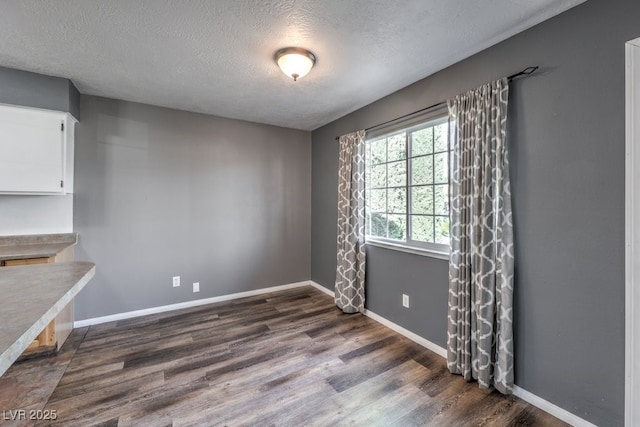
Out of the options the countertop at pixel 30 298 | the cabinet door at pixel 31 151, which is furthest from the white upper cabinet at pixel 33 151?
the countertop at pixel 30 298

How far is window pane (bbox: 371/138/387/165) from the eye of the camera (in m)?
3.08

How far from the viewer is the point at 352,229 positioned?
326 centimetres

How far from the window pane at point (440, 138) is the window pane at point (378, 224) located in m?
0.92

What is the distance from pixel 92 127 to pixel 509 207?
3.95 meters

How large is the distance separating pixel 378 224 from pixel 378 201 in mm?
266

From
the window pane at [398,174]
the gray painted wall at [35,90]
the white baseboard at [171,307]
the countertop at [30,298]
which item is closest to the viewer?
the countertop at [30,298]

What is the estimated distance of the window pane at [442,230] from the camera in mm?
2422

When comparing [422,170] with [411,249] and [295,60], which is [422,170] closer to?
[411,249]

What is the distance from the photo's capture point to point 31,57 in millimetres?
2182

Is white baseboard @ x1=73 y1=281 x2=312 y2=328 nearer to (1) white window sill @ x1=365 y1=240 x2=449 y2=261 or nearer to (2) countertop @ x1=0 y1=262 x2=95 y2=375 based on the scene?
(1) white window sill @ x1=365 y1=240 x2=449 y2=261

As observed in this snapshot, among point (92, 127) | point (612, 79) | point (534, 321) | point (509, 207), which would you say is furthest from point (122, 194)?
point (612, 79)

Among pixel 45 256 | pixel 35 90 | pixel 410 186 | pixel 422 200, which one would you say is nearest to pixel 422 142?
pixel 410 186

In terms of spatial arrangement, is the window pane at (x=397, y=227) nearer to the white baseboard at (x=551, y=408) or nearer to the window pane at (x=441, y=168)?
the window pane at (x=441, y=168)

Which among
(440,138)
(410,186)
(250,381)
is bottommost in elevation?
(250,381)
